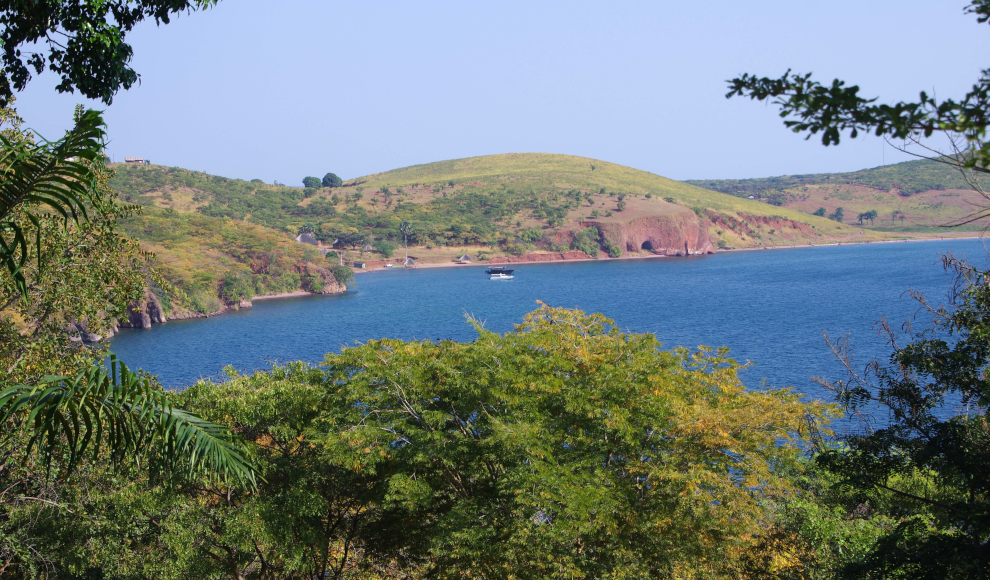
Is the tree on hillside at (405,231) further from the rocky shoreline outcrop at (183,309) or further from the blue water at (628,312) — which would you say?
the rocky shoreline outcrop at (183,309)

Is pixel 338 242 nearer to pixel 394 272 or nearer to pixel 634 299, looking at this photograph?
pixel 394 272

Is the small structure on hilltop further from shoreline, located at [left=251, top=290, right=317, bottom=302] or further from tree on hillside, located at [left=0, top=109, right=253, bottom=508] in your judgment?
tree on hillside, located at [left=0, top=109, right=253, bottom=508]

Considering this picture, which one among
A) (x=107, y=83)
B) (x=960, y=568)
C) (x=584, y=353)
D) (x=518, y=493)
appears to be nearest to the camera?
(x=960, y=568)

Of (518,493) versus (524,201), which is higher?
(524,201)

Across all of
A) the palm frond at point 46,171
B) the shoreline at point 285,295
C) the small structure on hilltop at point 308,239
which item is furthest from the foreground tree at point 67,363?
the small structure on hilltop at point 308,239

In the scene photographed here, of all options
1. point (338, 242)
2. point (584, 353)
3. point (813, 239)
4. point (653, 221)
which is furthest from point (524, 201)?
point (584, 353)

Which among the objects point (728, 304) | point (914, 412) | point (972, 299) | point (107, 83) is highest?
point (107, 83)

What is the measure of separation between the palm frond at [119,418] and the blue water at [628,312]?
24228 mm

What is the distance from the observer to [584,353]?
15367 mm

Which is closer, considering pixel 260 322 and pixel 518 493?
pixel 518 493

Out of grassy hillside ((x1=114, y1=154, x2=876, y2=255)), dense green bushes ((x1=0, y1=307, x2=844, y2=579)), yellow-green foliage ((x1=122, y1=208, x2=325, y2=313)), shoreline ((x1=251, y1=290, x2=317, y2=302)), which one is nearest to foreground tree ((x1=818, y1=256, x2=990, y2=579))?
dense green bushes ((x1=0, y1=307, x2=844, y2=579))

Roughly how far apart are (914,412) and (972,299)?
1913mm

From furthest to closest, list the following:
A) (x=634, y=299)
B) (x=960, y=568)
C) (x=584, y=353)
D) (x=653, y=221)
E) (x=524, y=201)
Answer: (x=524, y=201) < (x=653, y=221) < (x=634, y=299) < (x=584, y=353) < (x=960, y=568)

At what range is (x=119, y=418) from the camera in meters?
5.96
